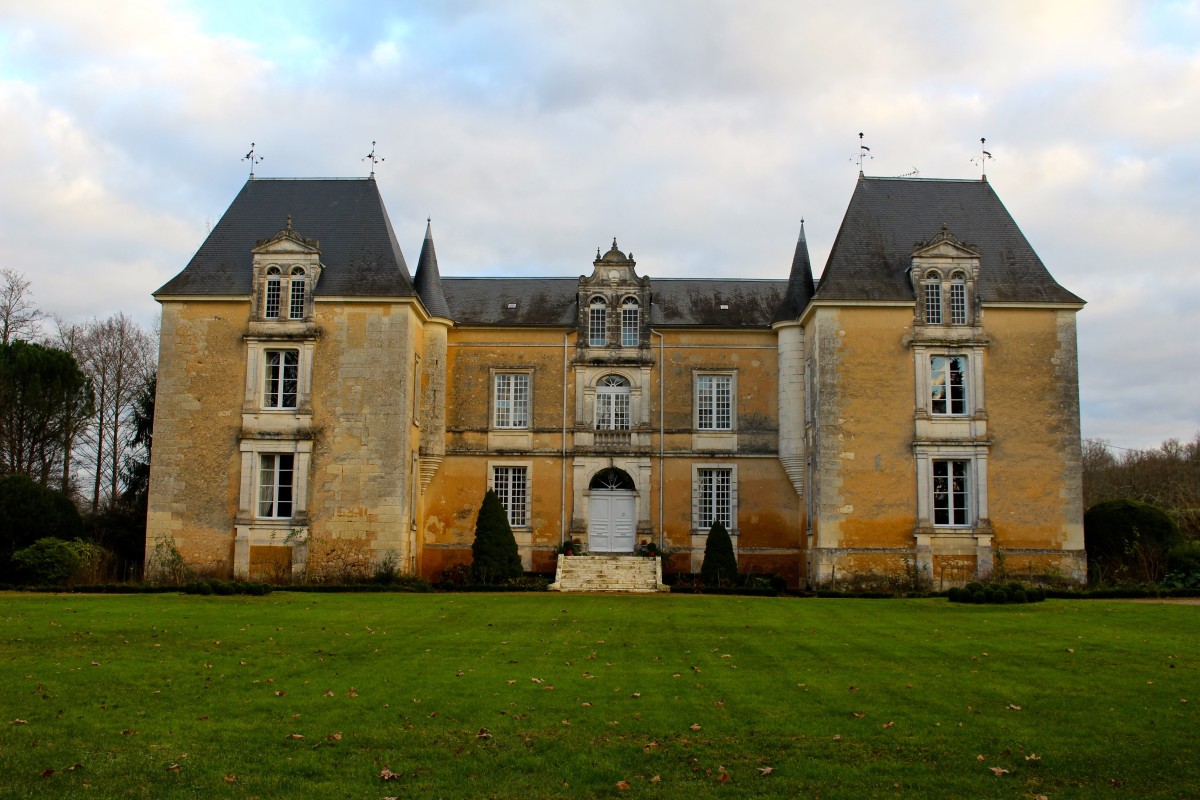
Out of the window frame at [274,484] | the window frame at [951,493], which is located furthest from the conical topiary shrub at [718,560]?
the window frame at [274,484]

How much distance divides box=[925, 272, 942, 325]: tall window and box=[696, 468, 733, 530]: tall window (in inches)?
277

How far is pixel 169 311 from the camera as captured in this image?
93.4ft

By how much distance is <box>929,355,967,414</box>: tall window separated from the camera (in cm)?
2788

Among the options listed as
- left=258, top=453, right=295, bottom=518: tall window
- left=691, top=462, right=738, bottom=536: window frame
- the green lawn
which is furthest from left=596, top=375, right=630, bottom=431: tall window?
the green lawn

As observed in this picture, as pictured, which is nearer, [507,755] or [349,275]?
[507,755]

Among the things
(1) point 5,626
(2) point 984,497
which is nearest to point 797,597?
(2) point 984,497

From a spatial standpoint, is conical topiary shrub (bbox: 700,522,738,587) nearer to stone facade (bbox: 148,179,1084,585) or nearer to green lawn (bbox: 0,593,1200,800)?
stone facade (bbox: 148,179,1084,585)

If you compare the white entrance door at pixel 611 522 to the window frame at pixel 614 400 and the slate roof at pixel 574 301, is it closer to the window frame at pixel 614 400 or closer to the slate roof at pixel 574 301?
Answer: the window frame at pixel 614 400

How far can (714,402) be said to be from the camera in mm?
31016

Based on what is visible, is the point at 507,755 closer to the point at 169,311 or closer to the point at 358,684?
the point at 358,684

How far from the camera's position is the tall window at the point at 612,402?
102 feet

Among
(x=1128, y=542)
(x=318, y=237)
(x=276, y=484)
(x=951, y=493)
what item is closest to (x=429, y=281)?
(x=318, y=237)

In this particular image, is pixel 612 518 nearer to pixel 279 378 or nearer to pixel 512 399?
pixel 512 399

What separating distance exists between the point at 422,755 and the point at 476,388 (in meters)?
22.7
